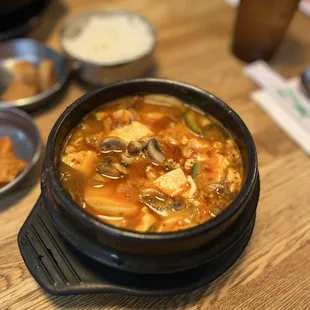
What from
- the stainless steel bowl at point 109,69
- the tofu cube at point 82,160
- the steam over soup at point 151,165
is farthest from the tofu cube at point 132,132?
the stainless steel bowl at point 109,69

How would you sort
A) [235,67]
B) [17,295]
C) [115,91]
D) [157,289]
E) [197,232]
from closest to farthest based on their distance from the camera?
1. [197,232]
2. [157,289]
3. [17,295]
4. [115,91]
5. [235,67]

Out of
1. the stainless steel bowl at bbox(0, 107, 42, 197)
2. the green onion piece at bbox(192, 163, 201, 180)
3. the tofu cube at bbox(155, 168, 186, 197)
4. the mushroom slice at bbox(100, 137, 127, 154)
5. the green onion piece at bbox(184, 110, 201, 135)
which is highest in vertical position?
the green onion piece at bbox(184, 110, 201, 135)

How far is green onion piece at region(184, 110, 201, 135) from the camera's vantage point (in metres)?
1.48

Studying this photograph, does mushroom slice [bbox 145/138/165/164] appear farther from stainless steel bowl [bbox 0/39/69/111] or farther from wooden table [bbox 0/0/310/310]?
stainless steel bowl [bbox 0/39/69/111]

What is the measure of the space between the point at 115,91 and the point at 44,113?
60 centimetres

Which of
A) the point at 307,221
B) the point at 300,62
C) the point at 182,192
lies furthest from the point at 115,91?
the point at 300,62

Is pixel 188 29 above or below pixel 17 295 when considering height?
above

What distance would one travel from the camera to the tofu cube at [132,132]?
1430mm

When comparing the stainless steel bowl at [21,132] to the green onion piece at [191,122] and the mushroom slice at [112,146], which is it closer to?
the mushroom slice at [112,146]

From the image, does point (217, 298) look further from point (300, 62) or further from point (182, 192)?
point (300, 62)

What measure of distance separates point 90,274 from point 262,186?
2.67ft

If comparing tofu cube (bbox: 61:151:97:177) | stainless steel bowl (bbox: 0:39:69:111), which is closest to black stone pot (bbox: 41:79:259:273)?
tofu cube (bbox: 61:151:97:177)

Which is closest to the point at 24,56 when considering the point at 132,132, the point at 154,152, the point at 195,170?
the point at 132,132

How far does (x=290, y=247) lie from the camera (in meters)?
1.51
